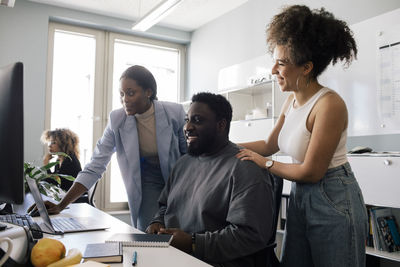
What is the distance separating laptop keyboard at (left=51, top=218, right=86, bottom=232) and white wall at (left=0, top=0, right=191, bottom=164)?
9.54ft

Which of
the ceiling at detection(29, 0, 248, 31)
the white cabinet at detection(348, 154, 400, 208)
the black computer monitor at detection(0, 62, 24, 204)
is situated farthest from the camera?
the ceiling at detection(29, 0, 248, 31)

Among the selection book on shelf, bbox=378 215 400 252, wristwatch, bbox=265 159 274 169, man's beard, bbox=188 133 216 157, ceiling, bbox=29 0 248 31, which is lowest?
book on shelf, bbox=378 215 400 252

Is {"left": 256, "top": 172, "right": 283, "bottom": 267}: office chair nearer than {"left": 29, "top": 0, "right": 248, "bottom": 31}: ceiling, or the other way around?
{"left": 256, "top": 172, "right": 283, "bottom": 267}: office chair

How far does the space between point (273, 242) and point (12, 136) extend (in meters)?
0.90

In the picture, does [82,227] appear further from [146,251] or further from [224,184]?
[224,184]

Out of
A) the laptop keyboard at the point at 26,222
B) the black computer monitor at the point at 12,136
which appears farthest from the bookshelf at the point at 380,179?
Answer: the black computer monitor at the point at 12,136

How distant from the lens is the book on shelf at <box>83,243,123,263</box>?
85 centimetres

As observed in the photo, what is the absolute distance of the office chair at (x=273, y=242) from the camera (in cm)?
120

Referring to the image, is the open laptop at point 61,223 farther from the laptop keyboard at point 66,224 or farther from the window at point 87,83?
the window at point 87,83

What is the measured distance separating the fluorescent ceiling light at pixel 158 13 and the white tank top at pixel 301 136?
2135 mm

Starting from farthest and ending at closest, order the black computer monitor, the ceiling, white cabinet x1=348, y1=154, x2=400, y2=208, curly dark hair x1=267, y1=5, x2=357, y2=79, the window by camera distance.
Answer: the window < the ceiling < white cabinet x1=348, y1=154, x2=400, y2=208 < curly dark hair x1=267, y1=5, x2=357, y2=79 < the black computer monitor

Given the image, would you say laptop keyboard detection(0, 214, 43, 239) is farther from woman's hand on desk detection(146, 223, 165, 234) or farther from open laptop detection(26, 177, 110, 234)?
woman's hand on desk detection(146, 223, 165, 234)

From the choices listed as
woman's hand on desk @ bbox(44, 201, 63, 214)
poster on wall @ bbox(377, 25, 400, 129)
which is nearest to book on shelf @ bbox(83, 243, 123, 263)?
woman's hand on desk @ bbox(44, 201, 63, 214)

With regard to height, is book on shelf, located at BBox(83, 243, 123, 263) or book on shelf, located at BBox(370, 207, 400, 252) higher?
book on shelf, located at BBox(83, 243, 123, 263)
